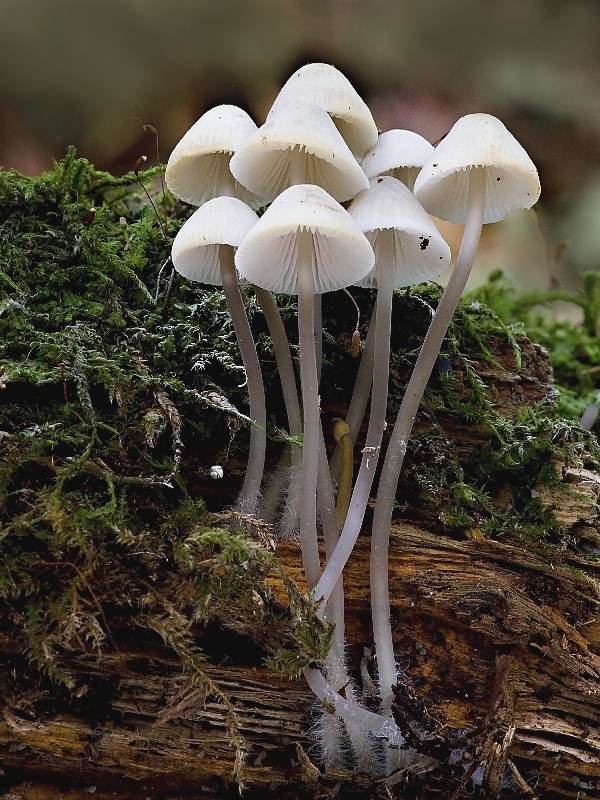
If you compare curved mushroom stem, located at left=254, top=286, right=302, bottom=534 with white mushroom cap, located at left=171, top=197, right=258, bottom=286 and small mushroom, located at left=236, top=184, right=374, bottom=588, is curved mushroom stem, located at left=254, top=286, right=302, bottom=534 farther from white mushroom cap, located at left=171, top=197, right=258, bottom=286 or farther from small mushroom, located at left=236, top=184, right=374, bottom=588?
white mushroom cap, located at left=171, top=197, right=258, bottom=286

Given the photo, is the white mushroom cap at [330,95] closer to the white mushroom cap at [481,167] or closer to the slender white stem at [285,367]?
the white mushroom cap at [481,167]

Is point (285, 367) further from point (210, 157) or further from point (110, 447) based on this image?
point (210, 157)

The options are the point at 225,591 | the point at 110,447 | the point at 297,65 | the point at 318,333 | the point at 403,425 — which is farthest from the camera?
the point at 297,65

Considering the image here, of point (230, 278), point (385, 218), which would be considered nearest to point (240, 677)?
point (230, 278)

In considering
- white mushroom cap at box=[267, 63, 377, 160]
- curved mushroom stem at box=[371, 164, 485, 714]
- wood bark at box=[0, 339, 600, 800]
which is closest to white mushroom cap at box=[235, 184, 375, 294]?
curved mushroom stem at box=[371, 164, 485, 714]

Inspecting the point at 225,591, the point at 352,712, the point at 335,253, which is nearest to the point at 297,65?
the point at 335,253

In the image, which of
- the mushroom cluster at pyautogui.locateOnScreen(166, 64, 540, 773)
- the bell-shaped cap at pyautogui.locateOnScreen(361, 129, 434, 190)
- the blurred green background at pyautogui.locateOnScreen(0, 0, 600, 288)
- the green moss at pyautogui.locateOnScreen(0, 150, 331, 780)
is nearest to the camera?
the green moss at pyautogui.locateOnScreen(0, 150, 331, 780)
